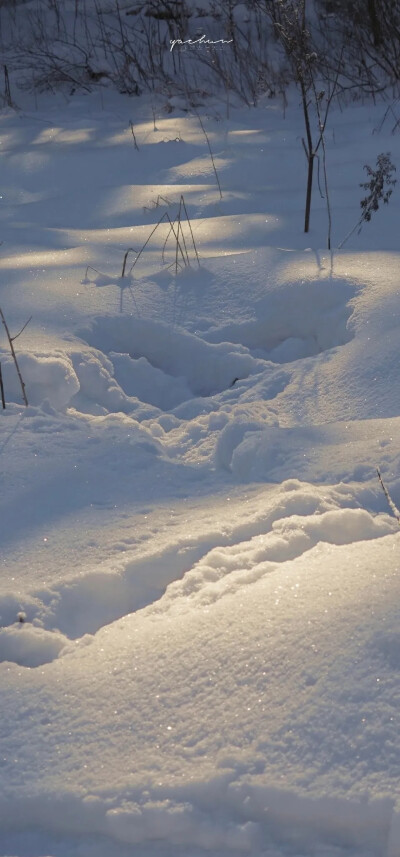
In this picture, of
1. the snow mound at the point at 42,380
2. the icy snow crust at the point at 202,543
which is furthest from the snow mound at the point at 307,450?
the snow mound at the point at 42,380

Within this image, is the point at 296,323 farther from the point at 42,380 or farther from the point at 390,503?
the point at 390,503

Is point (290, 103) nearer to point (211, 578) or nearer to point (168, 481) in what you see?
point (168, 481)

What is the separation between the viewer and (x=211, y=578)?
5.33 ft

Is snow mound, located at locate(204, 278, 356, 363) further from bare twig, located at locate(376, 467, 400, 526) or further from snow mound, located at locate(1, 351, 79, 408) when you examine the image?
bare twig, located at locate(376, 467, 400, 526)

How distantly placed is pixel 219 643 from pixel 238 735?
0.18m

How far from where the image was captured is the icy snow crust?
1.17 m

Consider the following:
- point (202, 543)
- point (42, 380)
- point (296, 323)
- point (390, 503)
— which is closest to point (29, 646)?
point (202, 543)

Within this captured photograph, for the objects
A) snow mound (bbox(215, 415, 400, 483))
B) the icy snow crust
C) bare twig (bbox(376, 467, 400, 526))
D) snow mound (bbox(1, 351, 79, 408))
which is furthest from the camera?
snow mound (bbox(1, 351, 79, 408))

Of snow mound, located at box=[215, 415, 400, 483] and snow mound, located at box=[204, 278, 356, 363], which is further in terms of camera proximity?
snow mound, located at box=[204, 278, 356, 363]

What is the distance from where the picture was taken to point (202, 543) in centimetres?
171

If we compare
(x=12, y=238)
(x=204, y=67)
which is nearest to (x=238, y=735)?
(x=12, y=238)

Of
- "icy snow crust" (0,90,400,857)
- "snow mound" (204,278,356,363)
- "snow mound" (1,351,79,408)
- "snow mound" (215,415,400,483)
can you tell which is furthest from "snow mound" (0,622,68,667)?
"snow mound" (204,278,356,363)

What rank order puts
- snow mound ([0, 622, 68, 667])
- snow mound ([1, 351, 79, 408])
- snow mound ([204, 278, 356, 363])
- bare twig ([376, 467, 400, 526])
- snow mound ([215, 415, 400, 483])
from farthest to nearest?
snow mound ([204, 278, 356, 363])
snow mound ([1, 351, 79, 408])
snow mound ([215, 415, 400, 483])
bare twig ([376, 467, 400, 526])
snow mound ([0, 622, 68, 667])

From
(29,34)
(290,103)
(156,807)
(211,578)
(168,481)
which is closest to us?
(156,807)
